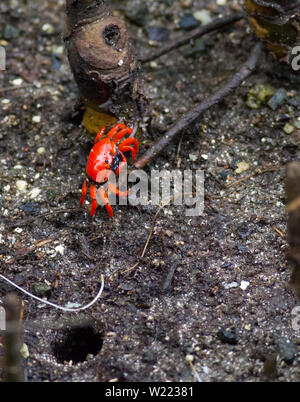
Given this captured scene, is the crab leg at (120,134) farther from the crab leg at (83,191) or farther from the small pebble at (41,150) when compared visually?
the small pebble at (41,150)

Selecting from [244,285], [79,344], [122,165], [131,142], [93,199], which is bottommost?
[79,344]

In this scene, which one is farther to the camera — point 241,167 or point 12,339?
point 241,167

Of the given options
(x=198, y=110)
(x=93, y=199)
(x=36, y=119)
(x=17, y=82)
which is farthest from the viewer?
(x=17, y=82)

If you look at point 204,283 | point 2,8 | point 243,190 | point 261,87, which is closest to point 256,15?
point 261,87

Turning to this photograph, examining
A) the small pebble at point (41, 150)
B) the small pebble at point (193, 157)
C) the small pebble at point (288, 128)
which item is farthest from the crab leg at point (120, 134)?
the small pebble at point (288, 128)

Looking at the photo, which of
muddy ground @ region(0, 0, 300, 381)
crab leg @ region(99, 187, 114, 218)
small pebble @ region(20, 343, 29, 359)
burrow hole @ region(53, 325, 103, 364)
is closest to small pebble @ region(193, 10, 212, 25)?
muddy ground @ region(0, 0, 300, 381)

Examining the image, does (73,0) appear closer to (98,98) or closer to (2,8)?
(98,98)

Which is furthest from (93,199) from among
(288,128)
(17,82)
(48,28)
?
(48,28)

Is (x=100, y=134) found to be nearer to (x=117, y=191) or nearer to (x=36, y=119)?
(x=117, y=191)
